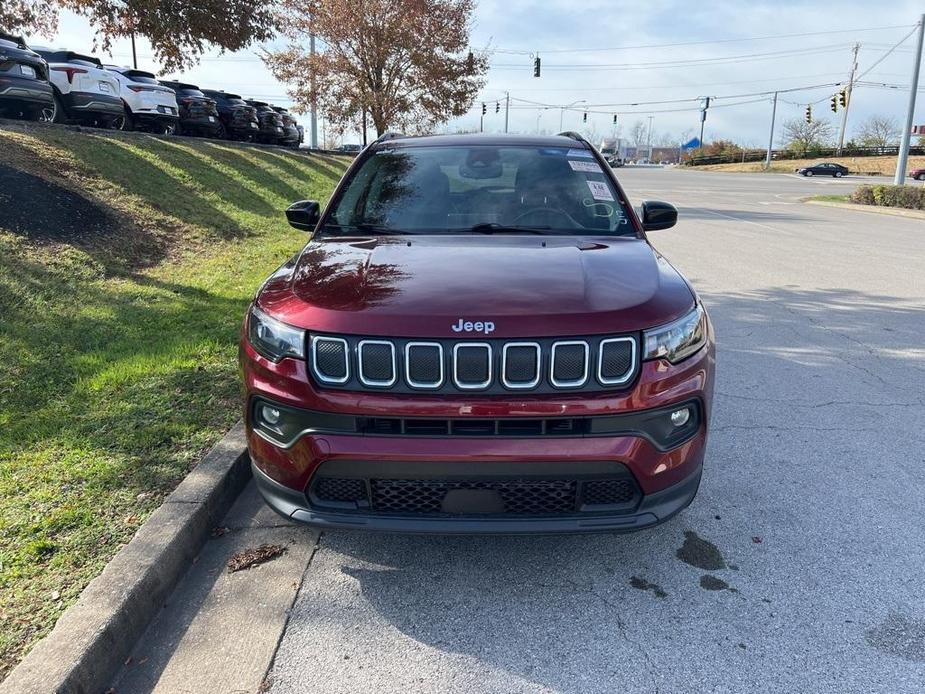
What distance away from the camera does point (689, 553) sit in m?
3.01

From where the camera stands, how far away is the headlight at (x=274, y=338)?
8.43 ft

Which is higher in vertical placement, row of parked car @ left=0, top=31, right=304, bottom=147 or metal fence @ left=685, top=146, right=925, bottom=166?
metal fence @ left=685, top=146, right=925, bottom=166

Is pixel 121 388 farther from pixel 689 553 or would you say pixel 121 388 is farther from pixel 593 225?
pixel 689 553

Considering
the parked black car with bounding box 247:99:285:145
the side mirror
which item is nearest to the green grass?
the side mirror

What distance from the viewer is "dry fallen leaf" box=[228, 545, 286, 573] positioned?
115 inches

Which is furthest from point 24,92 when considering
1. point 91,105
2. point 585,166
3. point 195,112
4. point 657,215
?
point 657,215

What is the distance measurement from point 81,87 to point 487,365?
14186 millimetres

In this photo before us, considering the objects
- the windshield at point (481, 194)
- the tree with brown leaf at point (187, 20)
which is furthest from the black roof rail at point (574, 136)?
the tree with brown leaf at point (187, 20)

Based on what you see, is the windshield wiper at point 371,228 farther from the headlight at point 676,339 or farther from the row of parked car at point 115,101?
the row of parked car at point 115,101

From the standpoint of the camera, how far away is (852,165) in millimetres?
67000

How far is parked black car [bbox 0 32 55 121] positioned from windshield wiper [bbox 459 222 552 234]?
10346mm

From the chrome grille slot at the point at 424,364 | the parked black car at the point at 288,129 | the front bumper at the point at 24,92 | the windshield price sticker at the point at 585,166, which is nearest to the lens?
the chrome grille slot at the point at 424,364

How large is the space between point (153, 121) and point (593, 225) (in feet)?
50.2

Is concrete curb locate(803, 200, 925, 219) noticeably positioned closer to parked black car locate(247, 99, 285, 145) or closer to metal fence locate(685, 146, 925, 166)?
parked black car locate(247, 99, 285, 145)
